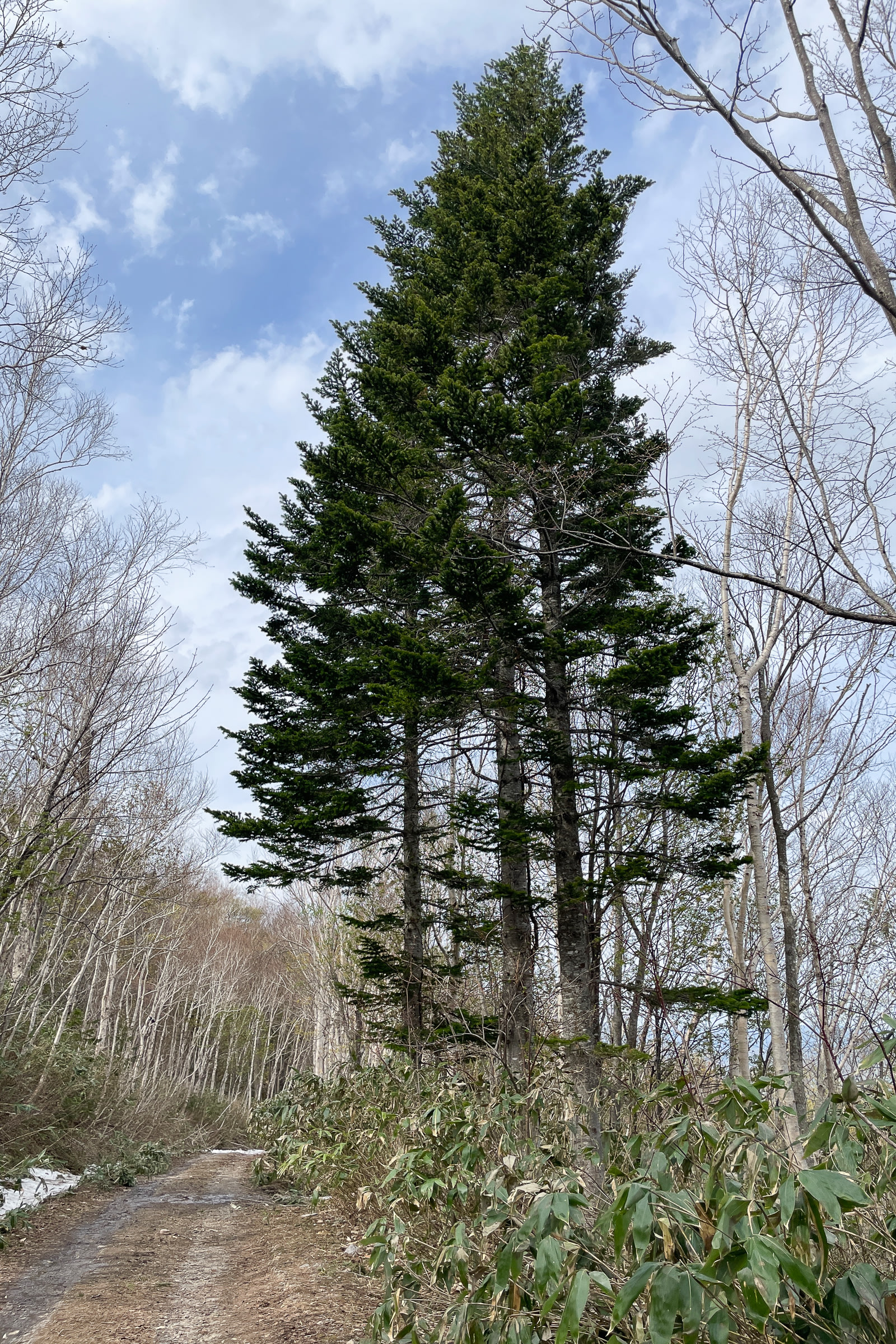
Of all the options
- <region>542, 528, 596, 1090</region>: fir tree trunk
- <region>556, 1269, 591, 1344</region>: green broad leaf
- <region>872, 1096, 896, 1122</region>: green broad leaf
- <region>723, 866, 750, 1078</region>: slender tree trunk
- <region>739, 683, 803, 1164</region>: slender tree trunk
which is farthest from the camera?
<region>723, 866, 750, 1078</region>: slender tree trunk

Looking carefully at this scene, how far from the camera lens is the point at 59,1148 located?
381 inches

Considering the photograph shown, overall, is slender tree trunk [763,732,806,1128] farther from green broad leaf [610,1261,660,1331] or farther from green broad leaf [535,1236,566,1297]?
green broad leaf [610,1261,660,1331]

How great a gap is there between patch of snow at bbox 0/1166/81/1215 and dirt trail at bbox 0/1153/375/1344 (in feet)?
0.89

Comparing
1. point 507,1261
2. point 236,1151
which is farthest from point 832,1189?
point 236,1151

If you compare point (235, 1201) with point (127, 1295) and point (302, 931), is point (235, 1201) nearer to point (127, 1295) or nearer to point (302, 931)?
point (127, 1295)

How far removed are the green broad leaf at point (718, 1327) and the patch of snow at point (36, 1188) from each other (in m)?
7.11

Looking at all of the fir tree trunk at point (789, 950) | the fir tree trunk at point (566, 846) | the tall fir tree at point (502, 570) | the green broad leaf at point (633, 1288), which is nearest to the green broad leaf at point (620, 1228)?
the green broad leaf at point (633, 1288)

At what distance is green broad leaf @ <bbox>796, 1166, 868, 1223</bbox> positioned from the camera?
150 cm

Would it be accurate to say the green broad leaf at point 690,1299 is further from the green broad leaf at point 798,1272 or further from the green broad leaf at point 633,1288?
the green broad leaf at point 798,1272

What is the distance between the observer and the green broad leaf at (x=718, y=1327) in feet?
5.35

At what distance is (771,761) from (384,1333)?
8.62 meters

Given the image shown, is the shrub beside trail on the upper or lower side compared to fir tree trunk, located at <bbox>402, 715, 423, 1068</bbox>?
lower

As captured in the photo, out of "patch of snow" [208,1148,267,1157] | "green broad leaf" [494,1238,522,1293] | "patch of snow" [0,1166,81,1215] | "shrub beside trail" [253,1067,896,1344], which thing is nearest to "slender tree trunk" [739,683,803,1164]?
"shrub beside trail" [253,1067,896,1344]

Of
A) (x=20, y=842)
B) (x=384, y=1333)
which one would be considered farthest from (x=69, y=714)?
(x=384, y=1333)
